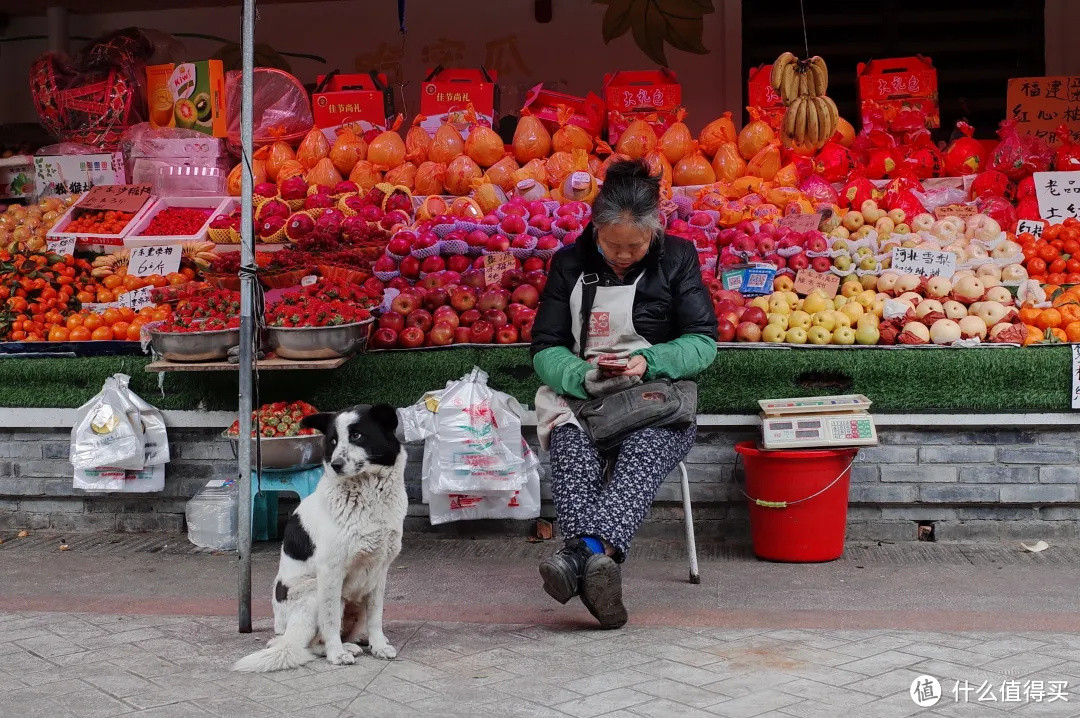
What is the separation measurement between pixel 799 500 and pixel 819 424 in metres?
0.35

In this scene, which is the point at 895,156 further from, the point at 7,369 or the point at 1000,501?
the point at 7,369

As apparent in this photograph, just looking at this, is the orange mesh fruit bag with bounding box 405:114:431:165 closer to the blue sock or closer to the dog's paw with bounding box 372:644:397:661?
the blue sock

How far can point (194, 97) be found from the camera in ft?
25.7

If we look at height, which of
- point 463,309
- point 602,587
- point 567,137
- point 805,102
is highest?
point 805,102

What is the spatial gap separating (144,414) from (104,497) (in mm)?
630

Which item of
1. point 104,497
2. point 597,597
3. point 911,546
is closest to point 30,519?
point 104,497

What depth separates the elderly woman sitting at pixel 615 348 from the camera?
4.02m

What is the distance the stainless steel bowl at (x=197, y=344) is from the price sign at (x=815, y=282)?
295cm

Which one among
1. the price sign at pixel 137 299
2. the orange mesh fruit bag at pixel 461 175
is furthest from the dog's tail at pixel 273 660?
the orange mesh fruit bag at pixel 461 175

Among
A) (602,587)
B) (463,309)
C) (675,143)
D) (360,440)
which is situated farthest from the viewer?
(675,143)

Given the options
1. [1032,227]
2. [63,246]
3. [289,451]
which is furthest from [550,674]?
[63,246]

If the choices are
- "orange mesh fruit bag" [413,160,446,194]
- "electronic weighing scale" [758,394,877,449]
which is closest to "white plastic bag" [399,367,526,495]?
"electronic weighing scale" [758,394,877,449]

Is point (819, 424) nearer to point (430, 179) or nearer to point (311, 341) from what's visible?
point (311, 341)

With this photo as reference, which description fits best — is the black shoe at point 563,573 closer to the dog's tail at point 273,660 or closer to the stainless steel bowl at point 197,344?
the dog's tail at point 273,660
